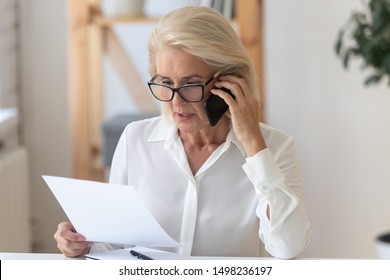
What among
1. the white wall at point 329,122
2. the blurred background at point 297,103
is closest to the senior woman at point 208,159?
the blurred background at point 297,103

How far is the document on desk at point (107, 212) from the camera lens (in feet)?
4.22

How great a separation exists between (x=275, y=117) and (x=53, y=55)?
1116 millimetres

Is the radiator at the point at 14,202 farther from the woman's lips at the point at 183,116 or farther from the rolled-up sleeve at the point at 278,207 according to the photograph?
the rolled-up sleeve at the point at 278,207

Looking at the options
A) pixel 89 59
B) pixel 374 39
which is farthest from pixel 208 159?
pixel 89 59

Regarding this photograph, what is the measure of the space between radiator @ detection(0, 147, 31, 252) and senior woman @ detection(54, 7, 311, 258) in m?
1.54

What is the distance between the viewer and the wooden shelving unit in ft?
10.4

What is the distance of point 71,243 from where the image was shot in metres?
1.38

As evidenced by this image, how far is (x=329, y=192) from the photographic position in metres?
3.62

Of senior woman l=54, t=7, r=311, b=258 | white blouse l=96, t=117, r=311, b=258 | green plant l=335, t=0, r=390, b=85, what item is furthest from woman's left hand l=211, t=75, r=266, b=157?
green plant l=335, t=0, r=390, b=85

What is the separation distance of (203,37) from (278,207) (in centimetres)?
35

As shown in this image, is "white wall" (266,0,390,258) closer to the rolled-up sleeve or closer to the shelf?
the shelf

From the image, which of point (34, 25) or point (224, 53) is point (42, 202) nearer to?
point (34, 25)

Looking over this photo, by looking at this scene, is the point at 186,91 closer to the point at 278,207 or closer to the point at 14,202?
the point at 278,207

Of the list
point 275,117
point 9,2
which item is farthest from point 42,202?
point 275,117
